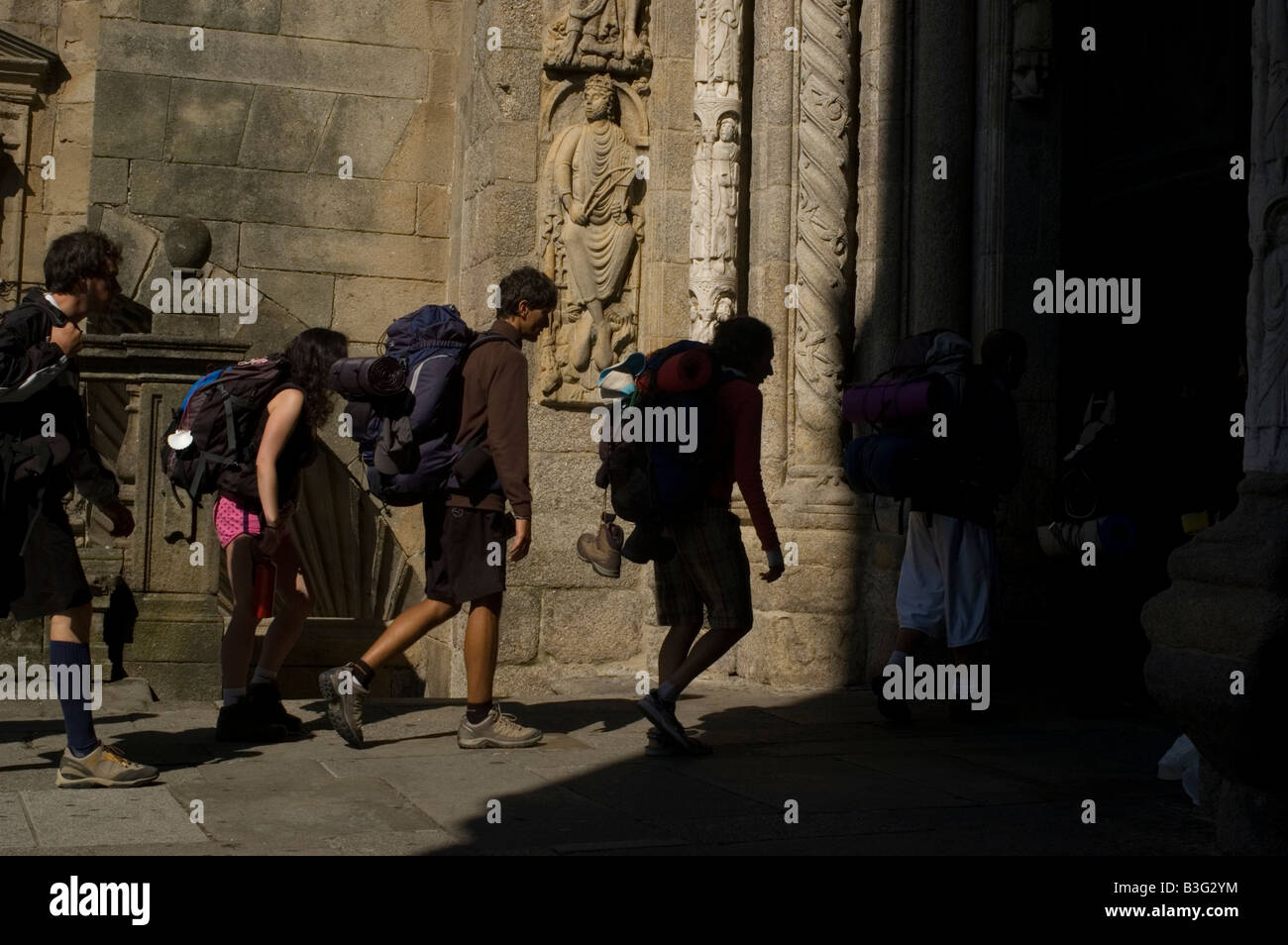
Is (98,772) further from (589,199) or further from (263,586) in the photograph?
(589,199)

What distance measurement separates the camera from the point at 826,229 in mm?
9383

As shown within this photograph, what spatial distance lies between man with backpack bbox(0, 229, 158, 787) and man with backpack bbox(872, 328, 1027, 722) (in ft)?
11.3

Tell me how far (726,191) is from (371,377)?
4048mm

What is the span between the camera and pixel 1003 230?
352 inches

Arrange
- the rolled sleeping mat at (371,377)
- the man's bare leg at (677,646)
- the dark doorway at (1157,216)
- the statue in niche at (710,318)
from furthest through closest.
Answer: the statue in niche at (710,318)
the dark doorway at (1157,216)
the man's bare leg at (677,646)
the rolled sleeping mat at (371,377)

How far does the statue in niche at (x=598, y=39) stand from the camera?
9977mm

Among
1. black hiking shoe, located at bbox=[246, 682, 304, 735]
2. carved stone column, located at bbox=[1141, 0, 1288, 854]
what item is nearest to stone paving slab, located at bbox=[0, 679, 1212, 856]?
black hiking shoe, located at bbox=[246, 682, 304, 735]

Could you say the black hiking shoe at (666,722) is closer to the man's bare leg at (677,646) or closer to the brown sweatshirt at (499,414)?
the man's bare leg at (677,646)

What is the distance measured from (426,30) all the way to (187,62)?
174 centimetres

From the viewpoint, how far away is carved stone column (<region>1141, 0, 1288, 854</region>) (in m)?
4.27

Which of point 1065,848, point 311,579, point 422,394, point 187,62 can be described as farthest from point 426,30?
point 1065,848

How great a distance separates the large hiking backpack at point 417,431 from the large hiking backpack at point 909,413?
1696 mm

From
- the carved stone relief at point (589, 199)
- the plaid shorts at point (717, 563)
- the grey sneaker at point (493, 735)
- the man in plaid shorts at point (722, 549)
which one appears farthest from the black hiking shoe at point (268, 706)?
the carved stone relief at point (589, 199)

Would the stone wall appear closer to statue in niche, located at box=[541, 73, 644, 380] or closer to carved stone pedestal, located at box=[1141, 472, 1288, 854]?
statue in niche, located at box=[541, 73, 644, 380]
